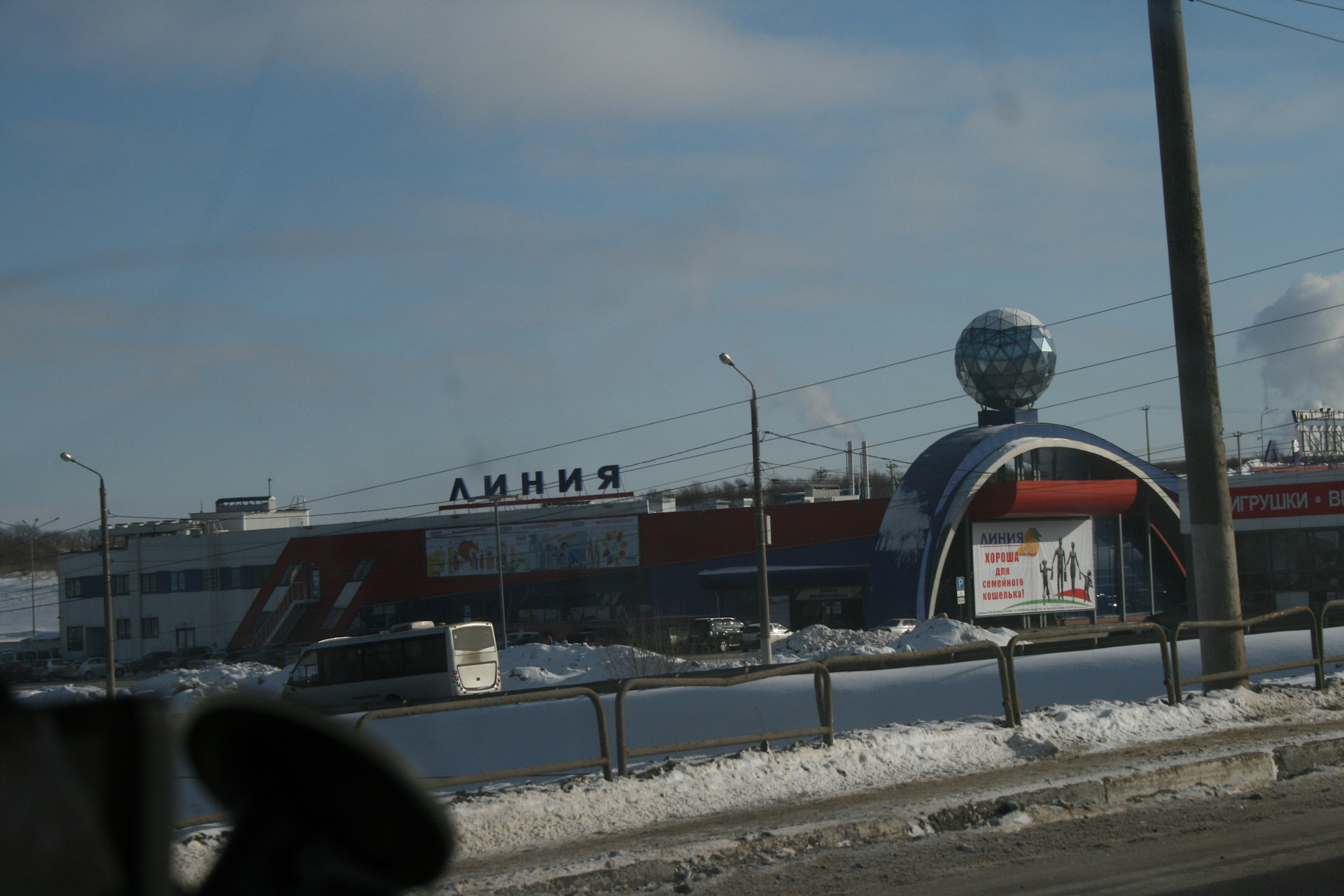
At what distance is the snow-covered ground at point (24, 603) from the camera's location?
10875 cm

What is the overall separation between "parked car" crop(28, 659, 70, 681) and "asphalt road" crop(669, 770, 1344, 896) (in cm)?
5986

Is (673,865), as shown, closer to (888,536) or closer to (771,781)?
(771,781)

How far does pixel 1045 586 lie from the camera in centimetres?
5469

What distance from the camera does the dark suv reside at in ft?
166

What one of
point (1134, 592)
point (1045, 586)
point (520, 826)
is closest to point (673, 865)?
point (520, 826)

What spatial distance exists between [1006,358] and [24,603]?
356 ft

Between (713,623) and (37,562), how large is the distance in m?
98.1

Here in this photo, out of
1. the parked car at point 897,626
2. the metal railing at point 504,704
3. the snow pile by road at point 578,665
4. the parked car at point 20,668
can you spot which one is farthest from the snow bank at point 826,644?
the parked car at point 20,668

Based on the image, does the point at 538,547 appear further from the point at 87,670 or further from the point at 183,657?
the point at 87,670

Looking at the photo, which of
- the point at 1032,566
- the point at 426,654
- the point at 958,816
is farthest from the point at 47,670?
the point at 958,816

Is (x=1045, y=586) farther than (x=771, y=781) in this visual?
Yes

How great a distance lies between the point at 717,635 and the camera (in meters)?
51.5

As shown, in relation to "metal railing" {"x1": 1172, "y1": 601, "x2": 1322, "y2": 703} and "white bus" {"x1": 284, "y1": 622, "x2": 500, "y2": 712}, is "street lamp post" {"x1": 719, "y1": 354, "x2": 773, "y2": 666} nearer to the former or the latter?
"white bus" {"x1": 284, "y1": 622, "x2": 500, "y2": 712}

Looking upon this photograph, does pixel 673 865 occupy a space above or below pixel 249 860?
below
